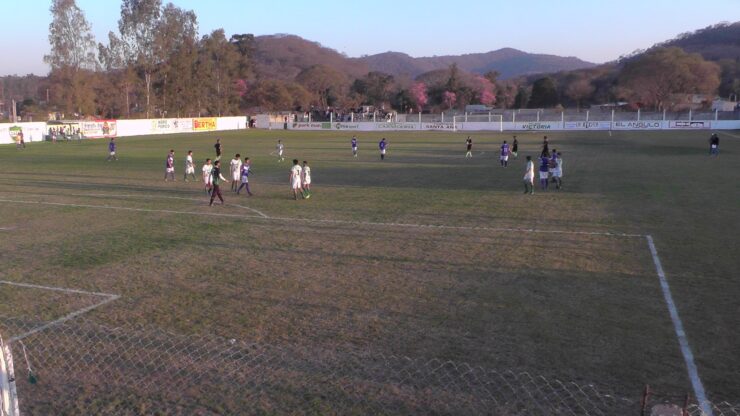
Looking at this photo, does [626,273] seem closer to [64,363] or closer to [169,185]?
[64,363]

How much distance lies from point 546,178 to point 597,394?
17887 millimetres

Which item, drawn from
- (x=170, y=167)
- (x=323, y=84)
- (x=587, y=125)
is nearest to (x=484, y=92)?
(x=323, y=84)

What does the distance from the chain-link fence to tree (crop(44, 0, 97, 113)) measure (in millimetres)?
79482

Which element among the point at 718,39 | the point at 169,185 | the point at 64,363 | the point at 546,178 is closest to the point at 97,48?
the point at 169,185

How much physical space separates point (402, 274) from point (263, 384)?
212 inches

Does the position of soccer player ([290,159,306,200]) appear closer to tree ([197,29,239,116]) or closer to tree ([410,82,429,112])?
tree ([197,29,239,116])

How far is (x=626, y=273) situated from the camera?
12438mm

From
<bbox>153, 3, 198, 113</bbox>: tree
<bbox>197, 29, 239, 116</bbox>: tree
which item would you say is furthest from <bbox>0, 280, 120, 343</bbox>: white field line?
<bbox>197, 29, 239, 116</bbox>: tree

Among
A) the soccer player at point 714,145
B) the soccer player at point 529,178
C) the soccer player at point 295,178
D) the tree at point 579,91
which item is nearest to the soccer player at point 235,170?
the soccer player at point 295,178

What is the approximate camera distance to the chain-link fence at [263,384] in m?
6.94

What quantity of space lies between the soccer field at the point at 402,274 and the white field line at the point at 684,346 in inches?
2.4

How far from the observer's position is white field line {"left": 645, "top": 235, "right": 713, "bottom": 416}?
6988 mm

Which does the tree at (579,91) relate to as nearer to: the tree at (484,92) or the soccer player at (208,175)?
the tree at (484,92)

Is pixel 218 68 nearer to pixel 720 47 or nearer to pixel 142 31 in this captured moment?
pixel 142 31
